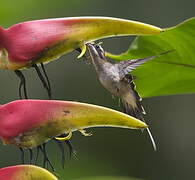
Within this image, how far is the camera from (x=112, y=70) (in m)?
1.33

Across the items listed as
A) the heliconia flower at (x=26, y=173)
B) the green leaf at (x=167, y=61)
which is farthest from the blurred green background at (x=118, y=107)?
the heliconia flower at (x=26, y=173)

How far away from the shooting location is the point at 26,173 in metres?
1.16

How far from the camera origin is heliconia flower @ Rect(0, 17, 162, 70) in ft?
3.71

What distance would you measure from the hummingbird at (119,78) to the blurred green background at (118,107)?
268 centimetres

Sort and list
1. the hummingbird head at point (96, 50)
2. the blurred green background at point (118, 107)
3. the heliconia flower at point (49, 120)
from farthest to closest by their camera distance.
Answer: the blurred green background at point (118, 107) → the hummingbird head at point (96, 50) → the heliconia flower at point (49, 120)

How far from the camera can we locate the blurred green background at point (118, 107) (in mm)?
4363

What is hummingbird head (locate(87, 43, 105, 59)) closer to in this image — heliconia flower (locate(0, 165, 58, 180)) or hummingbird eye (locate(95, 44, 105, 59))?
hummingbird eye (locate(95, 44, 105, 59))

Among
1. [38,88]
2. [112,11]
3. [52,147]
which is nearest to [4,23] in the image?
[52,147]

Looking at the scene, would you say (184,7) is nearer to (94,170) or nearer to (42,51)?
(94,170)

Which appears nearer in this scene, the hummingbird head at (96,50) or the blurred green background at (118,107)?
the hummingbird head at (96,50)


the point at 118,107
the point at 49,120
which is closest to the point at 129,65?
the point at 49,120

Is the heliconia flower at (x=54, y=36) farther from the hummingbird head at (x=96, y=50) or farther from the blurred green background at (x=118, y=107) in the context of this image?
the blurred green background at (x=118, y=107)

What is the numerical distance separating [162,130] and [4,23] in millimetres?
2062

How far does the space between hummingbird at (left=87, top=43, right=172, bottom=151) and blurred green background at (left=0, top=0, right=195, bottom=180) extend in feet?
8.80
